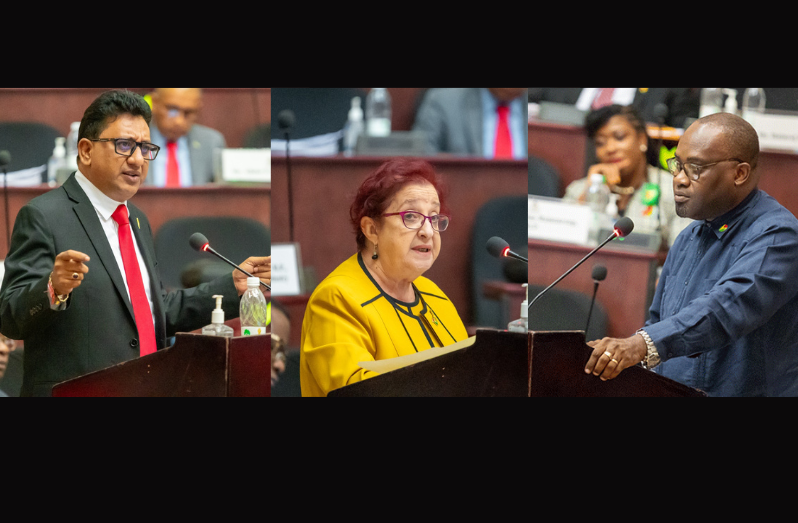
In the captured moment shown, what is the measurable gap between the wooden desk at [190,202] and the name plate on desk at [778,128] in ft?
7.43

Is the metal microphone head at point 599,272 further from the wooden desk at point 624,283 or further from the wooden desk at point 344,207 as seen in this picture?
the wooden desk at point 344,207

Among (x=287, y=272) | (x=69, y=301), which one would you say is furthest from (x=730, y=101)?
(x=69, y=301)

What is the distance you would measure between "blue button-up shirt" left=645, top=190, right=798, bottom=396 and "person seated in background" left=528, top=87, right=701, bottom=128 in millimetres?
557

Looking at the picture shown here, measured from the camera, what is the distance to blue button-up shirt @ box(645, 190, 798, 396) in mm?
4121

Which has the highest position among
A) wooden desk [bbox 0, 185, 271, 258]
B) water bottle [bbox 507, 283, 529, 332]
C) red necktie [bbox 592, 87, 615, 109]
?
red necktie [bbox 592, 87, 615, 109]

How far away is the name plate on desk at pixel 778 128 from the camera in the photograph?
462 centimetres

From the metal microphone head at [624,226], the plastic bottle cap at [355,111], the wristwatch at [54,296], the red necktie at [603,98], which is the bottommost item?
the wristwatch at [54,296]

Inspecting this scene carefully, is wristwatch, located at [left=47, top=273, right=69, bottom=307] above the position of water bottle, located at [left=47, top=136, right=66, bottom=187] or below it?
below

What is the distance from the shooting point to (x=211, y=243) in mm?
4609

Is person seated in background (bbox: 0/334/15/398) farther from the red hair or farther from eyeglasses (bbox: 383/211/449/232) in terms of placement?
eyeglasses (bbox: 383/211/449/232)

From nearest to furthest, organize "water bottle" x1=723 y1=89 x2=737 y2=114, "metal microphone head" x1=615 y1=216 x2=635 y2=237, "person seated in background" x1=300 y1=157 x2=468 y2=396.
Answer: "person seated in background" x1=300 y1=157 x2=468 y2=396, "metal microphone head" x1=615 y1=216 x2=635 y2=237, "water bottle" x1=723 y1=89 x2=737 y2=114

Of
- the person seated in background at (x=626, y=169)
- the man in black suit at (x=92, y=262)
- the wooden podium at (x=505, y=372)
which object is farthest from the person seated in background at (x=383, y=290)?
the person seated in background at (x=626, y=169)

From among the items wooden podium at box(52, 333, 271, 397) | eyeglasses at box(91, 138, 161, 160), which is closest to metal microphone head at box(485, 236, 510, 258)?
wooden podium at box(52, 333, 271, 397)

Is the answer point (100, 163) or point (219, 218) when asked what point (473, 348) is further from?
point (100, 163)
